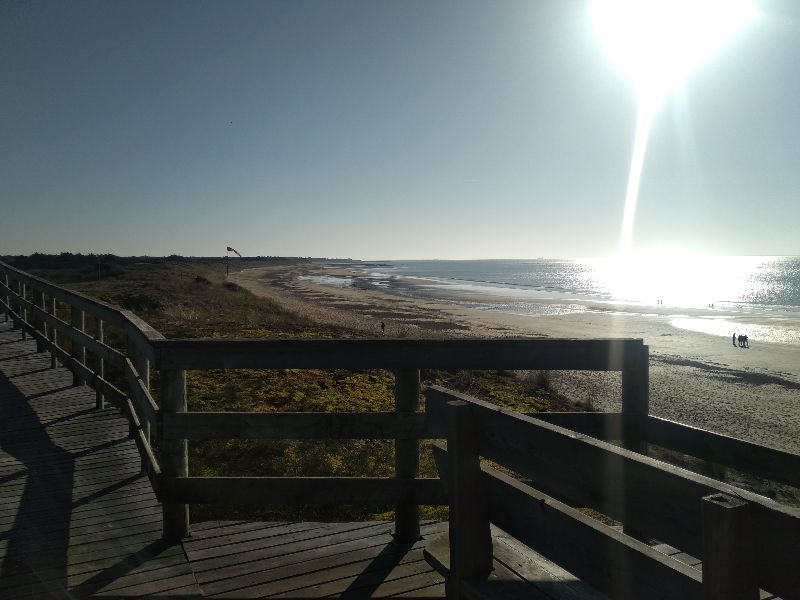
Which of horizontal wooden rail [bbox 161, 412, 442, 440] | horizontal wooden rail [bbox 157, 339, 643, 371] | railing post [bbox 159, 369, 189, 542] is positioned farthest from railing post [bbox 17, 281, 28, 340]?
horizontal wooden rail [bbox 157, 339, 643, 371]

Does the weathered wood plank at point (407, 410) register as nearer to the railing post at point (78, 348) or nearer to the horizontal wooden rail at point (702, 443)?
the horizontal wooden rail at point (702, 443)

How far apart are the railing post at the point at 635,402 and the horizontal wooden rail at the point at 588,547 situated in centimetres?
162

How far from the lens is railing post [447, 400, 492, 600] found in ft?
6.68

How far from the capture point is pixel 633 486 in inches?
58.1

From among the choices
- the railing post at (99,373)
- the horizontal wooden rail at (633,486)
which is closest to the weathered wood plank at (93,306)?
the railing post at (99,373)

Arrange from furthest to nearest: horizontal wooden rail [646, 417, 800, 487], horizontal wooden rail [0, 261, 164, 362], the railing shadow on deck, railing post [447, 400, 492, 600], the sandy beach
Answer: the sandy beach → horizontal wooden rail [0, 261, 164, 362] → the railing shadow on deck → horizontal wooden rail [646, 417, 800, 487] → railing post [447, 400, 492, 600]

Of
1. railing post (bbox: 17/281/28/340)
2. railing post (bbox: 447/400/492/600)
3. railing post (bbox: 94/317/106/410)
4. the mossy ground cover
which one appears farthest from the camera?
railing post (bbox: 17/281/28/340)

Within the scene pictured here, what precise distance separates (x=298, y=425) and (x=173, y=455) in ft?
2.79

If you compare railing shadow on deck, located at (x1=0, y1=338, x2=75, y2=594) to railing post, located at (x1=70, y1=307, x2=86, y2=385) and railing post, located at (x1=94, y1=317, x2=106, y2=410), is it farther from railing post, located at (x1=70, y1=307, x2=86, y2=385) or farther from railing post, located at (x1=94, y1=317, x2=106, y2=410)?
railing post, located at (x1=70, y1=307, x2=86, y2=385)

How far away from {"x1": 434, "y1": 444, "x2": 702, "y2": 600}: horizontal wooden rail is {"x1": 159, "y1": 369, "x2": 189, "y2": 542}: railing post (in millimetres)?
2267

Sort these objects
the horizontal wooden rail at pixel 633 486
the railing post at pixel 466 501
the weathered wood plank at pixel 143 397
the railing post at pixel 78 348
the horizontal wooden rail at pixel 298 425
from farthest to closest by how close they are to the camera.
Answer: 1. the railing post at pixel 78 348
2. the weathered wood plank at pixel 143 397
3. the horizontal wooden rail at pixel 298 425
4. the railing post at pixel 466 501
5. the horizontal wooden rail at pixel 633 486

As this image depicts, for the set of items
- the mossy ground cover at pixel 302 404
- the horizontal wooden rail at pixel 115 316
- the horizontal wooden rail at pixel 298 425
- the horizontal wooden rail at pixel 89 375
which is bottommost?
the mossy ground cover at pixel 302 404

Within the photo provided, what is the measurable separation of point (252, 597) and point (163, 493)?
3.10ft

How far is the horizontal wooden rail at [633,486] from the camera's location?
1.19 meters
